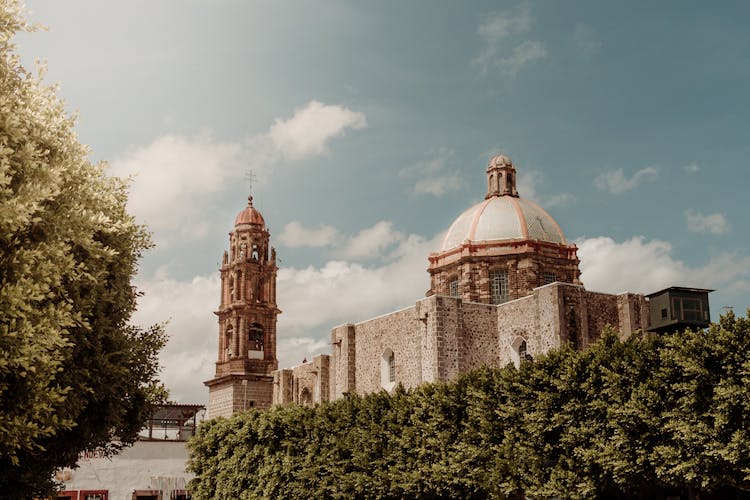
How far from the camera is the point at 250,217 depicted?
5853cm

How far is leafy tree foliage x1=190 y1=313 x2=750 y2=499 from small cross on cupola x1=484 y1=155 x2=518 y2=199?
828 inches

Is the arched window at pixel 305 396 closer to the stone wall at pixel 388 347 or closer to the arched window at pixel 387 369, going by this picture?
the stone wall at pixel 388 347

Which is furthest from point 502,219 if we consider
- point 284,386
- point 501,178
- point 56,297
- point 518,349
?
point 56,297

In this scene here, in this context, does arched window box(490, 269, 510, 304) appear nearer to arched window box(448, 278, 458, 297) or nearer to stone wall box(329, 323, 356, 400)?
arched window box(448, 278, 458, 297)

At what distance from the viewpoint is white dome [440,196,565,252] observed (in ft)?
141

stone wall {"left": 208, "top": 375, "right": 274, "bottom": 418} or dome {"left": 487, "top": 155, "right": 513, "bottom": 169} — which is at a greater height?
dome {"left": 487, "top": 155, "right": 513, "bottom": 169}

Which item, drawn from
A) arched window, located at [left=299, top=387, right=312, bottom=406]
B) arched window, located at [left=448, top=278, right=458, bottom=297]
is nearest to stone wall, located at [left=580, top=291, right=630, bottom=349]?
arched window, located at [left=448, top=278, right=458, bottom=297]

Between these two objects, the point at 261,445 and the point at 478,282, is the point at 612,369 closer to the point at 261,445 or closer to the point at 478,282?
the point at 261,445

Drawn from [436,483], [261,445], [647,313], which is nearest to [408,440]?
[436,483]

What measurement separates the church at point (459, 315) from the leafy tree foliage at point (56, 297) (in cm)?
1493

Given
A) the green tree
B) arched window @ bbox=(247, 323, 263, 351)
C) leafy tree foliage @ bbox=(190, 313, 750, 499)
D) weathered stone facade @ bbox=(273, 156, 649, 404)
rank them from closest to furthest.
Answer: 1. the green tree
2. leafy tree foliage @ bbox=(190, 313, 750, 499)
3. weathered stone facade @ bbox=(273, 156, 649, 404)
4. arched window @ bbox=(247, 323, 263, 351)

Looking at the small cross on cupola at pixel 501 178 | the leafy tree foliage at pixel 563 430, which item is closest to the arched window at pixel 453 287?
the small cross on cupola at pixel 501 178

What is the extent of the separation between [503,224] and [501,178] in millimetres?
3825

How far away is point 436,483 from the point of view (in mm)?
23344
